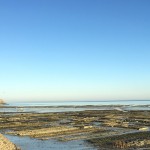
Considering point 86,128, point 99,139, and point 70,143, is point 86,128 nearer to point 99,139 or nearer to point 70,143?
point 99,139

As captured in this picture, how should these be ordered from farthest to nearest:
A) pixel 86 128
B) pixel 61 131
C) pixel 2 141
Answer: pixel 86 128
pixel 61 131
pixel 2 141

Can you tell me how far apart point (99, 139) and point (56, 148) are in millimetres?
5745

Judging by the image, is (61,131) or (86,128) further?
(86,128)

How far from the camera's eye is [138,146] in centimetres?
2470

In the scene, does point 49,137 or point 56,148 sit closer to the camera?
point 56,148

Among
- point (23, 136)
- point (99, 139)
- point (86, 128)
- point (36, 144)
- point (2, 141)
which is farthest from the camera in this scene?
point (86, 128)

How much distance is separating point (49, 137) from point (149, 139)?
32.5ft

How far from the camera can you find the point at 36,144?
2645 centimetres

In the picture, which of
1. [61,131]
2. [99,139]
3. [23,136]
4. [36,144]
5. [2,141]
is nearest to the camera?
[2,141]

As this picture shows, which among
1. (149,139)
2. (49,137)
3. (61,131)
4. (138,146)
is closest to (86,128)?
(61,131)

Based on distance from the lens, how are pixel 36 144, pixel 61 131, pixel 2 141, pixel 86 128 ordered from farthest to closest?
pixel 86 128 → pixel 61 131 → pixel 36 144 → pixel 2 141

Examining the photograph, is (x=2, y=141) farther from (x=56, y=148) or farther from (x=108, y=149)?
(x=108, y=149)

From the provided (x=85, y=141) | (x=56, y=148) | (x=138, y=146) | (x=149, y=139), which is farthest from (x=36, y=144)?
(x=149, y=139)

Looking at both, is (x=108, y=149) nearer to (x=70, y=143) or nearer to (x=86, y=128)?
(x=70, y=143)
